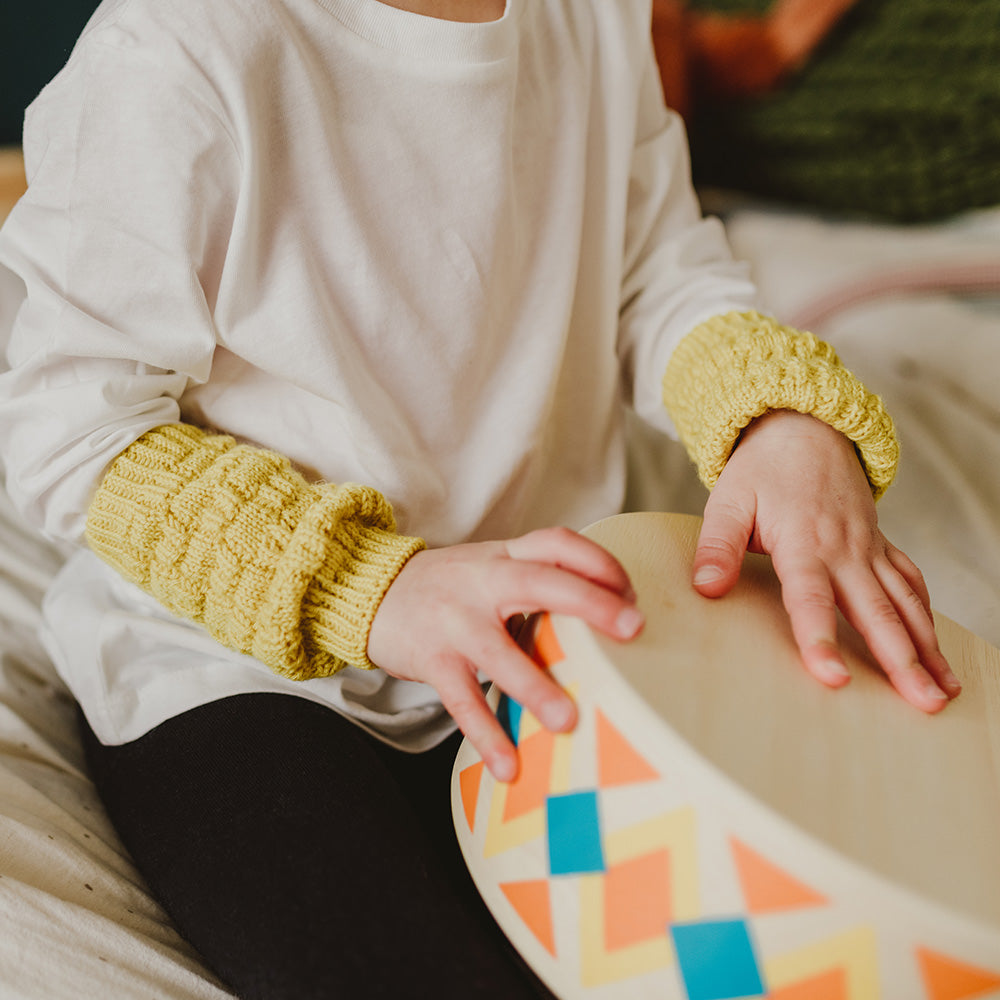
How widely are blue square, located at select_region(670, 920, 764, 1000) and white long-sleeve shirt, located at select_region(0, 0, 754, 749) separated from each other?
0.28 meters

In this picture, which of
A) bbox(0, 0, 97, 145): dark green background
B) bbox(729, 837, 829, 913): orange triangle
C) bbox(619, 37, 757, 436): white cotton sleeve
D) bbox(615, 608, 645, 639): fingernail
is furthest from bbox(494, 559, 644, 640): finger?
bbox(0, 0, 97, 145): dark green background

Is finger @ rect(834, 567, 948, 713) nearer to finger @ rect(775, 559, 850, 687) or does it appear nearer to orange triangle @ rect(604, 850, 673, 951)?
finger @ rect(775, 559, 850, 687)

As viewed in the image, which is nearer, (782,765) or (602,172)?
(782,765)

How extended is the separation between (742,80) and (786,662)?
4.07 feet

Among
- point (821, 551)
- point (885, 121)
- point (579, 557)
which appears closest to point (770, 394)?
point (821, 551)

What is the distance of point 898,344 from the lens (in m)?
0.96

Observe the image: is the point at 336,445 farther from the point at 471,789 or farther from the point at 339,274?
the point at 471,789

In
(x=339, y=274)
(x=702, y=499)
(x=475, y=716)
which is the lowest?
(x=702, y=499)

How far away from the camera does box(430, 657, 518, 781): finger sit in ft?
1.40

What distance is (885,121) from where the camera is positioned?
3.99 ft

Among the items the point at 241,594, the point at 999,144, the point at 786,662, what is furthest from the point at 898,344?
the point at 241,594

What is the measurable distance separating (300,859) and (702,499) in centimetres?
50

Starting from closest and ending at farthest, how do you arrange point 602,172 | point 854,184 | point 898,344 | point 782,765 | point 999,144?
point 782,765 → point 602,172 → point 898,344 → point 999,144 → point 854,184

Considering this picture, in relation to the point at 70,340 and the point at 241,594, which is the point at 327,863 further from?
the point at 70,340
